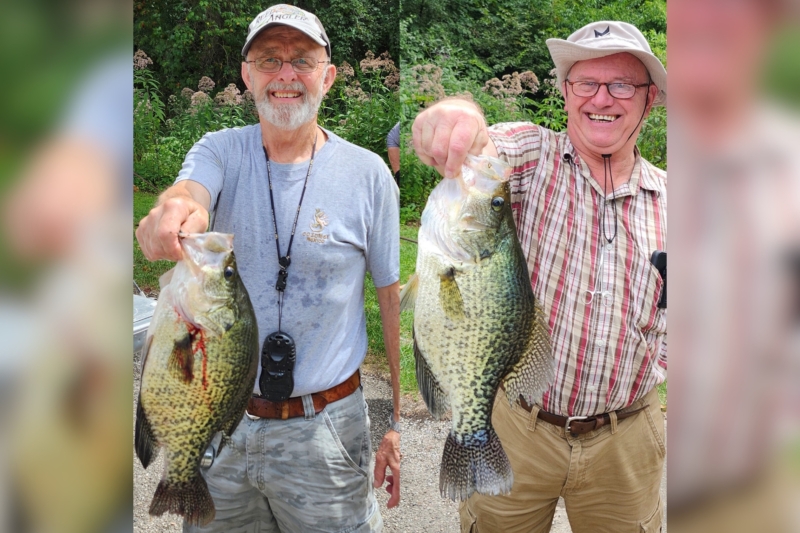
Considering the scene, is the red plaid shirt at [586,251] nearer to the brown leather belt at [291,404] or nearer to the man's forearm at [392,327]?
the man's forearm at [392,327]

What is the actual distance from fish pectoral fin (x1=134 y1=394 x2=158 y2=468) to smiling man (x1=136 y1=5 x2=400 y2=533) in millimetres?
150

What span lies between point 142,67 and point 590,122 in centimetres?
126

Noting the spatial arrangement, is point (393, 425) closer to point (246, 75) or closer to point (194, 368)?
point (194, 368)

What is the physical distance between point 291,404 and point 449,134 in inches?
35.1

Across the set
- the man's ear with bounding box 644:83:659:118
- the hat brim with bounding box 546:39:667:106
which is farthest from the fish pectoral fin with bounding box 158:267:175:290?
the man's ear with bounding box 644:83:659:118

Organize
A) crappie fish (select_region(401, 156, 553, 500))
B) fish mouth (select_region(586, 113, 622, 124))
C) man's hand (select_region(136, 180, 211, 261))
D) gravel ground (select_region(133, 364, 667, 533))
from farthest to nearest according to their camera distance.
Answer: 1. gravel ground (select_region(133, 364, 667, 533))
2. fish mouth (select_region(586, 113, 622, 124))
3. crappie fish (select_region(401, 156, 553, 500))
4. man's hand (select_region(136, 180, 211, 261))

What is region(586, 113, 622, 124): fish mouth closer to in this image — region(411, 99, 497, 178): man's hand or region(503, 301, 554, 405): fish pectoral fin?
region(411, 99, 497, 178): man's hand

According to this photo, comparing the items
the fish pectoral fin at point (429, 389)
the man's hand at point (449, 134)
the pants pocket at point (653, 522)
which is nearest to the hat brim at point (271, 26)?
the man's hand at point (449, 134)

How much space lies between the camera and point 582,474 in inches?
86.0

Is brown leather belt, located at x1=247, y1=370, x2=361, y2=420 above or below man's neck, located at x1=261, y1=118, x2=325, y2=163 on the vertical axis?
below

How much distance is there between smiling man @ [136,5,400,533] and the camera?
6.73ft

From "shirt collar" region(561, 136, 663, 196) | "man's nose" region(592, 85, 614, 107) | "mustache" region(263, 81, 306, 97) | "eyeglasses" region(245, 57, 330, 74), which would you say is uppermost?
"eyeglasses" region(245, 57, 330, 74)

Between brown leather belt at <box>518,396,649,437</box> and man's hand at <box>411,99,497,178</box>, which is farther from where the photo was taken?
brown leather belt at <box>518,396,649,437</box>

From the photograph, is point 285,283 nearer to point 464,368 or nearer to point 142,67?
point 464,368
